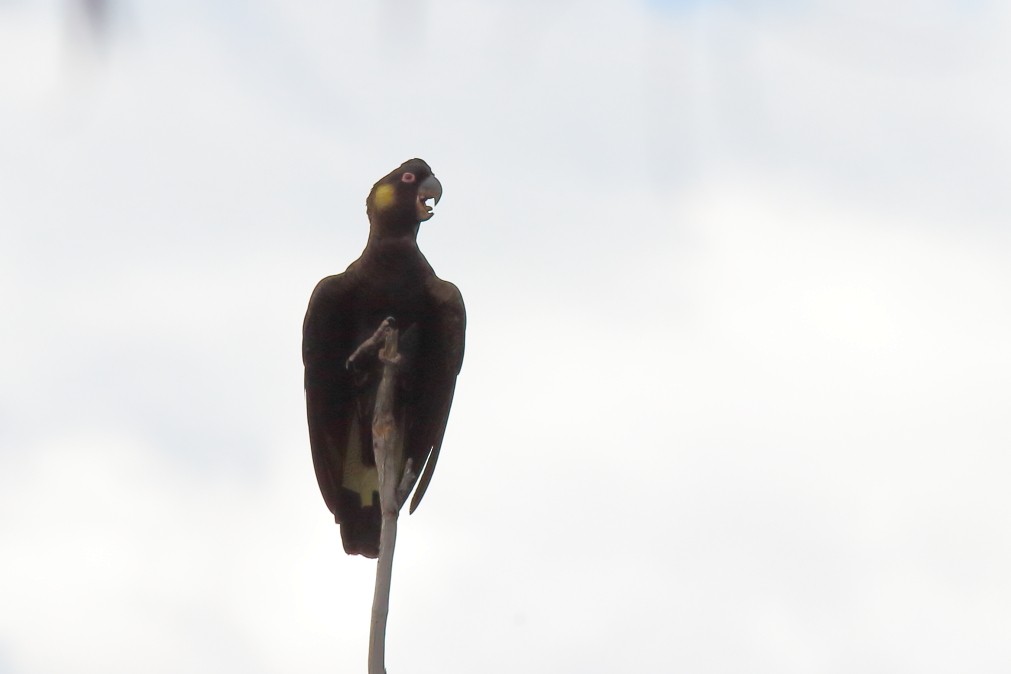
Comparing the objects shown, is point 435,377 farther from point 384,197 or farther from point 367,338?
point 384,197

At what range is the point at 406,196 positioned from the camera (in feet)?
21.5

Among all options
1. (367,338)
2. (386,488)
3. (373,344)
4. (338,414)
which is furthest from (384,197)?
(386,488)

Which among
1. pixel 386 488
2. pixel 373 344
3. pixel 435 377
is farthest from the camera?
pixel 435 377

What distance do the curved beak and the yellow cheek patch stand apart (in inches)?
5.3

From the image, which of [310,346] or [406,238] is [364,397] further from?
[406,238]

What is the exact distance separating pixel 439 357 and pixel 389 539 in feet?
7.29

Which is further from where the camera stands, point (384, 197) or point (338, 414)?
point (384, 197)

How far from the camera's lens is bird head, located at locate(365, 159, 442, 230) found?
6543 millimetres

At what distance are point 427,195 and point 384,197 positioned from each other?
210 millimetres

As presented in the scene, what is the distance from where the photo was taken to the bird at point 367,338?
6.41 m

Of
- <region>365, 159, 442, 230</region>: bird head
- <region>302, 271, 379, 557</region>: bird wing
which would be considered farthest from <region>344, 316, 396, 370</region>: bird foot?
<region>365, 159, 442, 230</region>: bird head

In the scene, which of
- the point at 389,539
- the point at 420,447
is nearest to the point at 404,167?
the point at 420,447

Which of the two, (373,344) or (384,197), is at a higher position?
(384,197)

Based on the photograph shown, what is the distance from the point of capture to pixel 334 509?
6395mm
